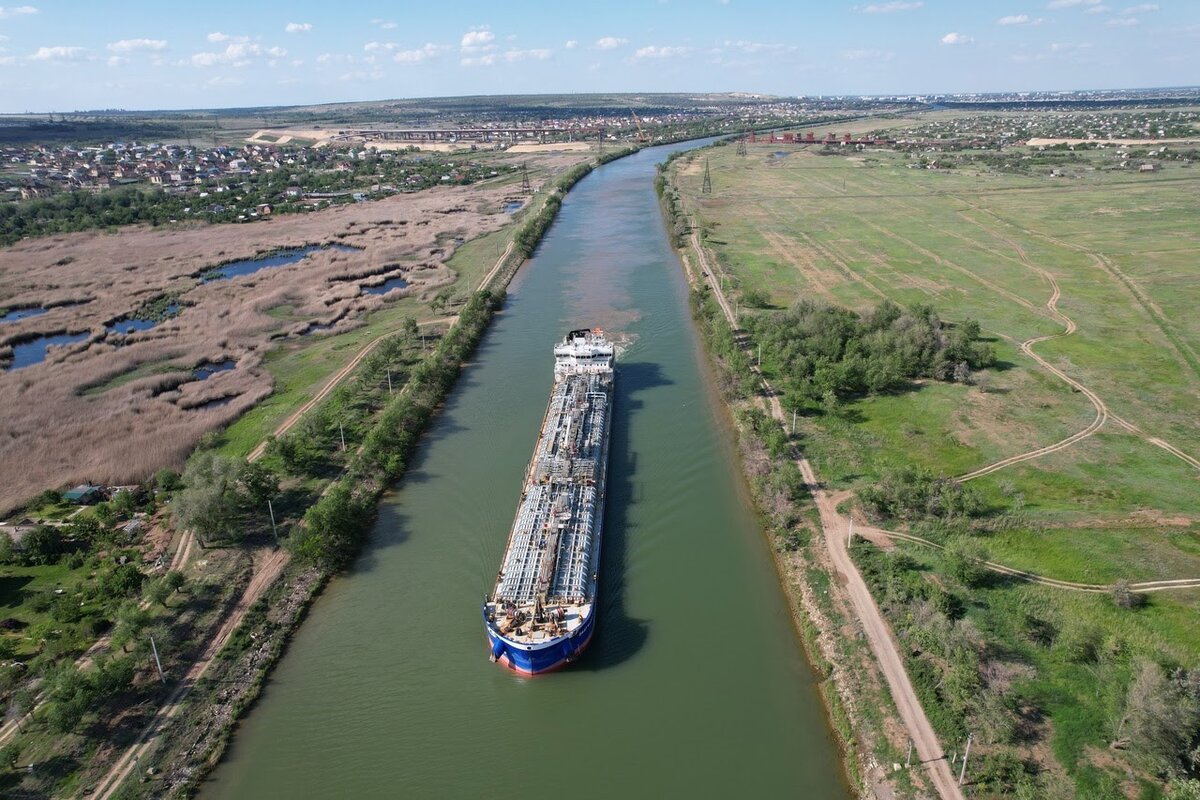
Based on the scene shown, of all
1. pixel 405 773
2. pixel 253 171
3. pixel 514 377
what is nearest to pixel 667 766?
pixel 405 773

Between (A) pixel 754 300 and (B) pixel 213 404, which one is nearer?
(B) pixel 213 404

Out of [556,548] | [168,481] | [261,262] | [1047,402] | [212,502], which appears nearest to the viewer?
[556,548]

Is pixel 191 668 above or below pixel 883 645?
below

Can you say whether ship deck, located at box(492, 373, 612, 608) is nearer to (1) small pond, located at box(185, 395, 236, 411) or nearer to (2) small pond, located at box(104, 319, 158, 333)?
(1) small pond, located at box(185, 395, 236, 411)

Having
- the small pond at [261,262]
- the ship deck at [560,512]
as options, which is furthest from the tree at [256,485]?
the small pond at [261,262]

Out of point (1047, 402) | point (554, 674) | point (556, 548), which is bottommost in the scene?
point (554, 674)

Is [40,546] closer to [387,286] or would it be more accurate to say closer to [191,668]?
[191,668]

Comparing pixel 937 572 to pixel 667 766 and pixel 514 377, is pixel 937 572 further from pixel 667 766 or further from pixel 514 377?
pixel 514 377

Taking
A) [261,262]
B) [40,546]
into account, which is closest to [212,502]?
[40,546]
